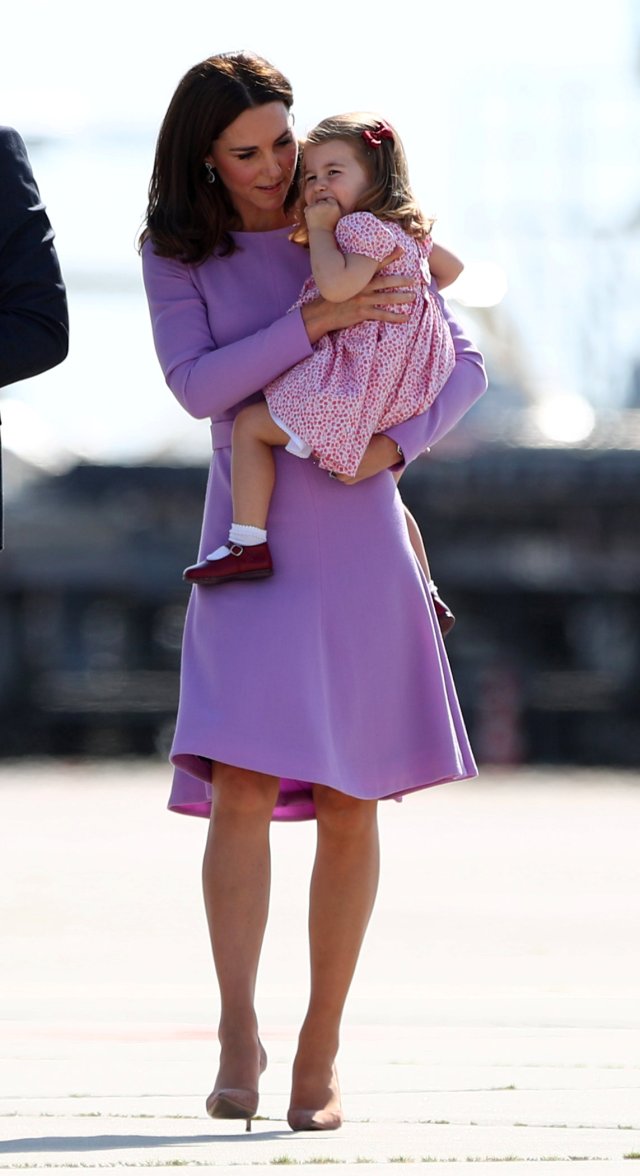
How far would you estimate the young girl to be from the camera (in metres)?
3.43

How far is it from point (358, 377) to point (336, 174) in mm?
306

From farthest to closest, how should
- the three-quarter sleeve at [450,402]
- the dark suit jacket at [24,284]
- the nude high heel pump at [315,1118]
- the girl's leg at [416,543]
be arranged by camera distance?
the girl's leg at [416,543] → the three-quarter sleeve at [450,402] → the dark suit jacket at [24,284] → the nude high heel pump at [315,1118]

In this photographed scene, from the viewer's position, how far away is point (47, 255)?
11.4ft

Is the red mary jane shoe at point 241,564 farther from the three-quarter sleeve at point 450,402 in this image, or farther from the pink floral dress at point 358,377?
the three-quarter sleeve at point 450,402

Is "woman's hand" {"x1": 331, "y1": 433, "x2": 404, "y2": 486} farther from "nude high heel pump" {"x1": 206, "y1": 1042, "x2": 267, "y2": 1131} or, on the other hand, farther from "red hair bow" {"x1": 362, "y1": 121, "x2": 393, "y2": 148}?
"nude high heel pump" {"x1": 206, "y1": 1042, "x2": 267, "y2": 1131}

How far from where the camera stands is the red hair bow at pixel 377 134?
343 cm

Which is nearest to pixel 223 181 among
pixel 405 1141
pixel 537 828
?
pixel 405 1141

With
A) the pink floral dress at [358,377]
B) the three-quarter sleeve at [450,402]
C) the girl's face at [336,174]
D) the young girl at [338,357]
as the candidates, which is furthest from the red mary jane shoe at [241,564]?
the girl's face at [336,174]

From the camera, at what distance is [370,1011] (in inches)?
205

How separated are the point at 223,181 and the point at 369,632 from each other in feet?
2.40

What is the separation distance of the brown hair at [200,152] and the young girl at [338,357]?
0.12 metres

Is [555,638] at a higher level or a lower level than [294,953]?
lower

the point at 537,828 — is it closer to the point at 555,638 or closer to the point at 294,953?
the point at 294,953

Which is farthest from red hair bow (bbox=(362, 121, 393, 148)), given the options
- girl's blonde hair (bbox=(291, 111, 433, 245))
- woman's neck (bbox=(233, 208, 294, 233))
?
woman's neck (bbox=(233, 208, 294, 233))
